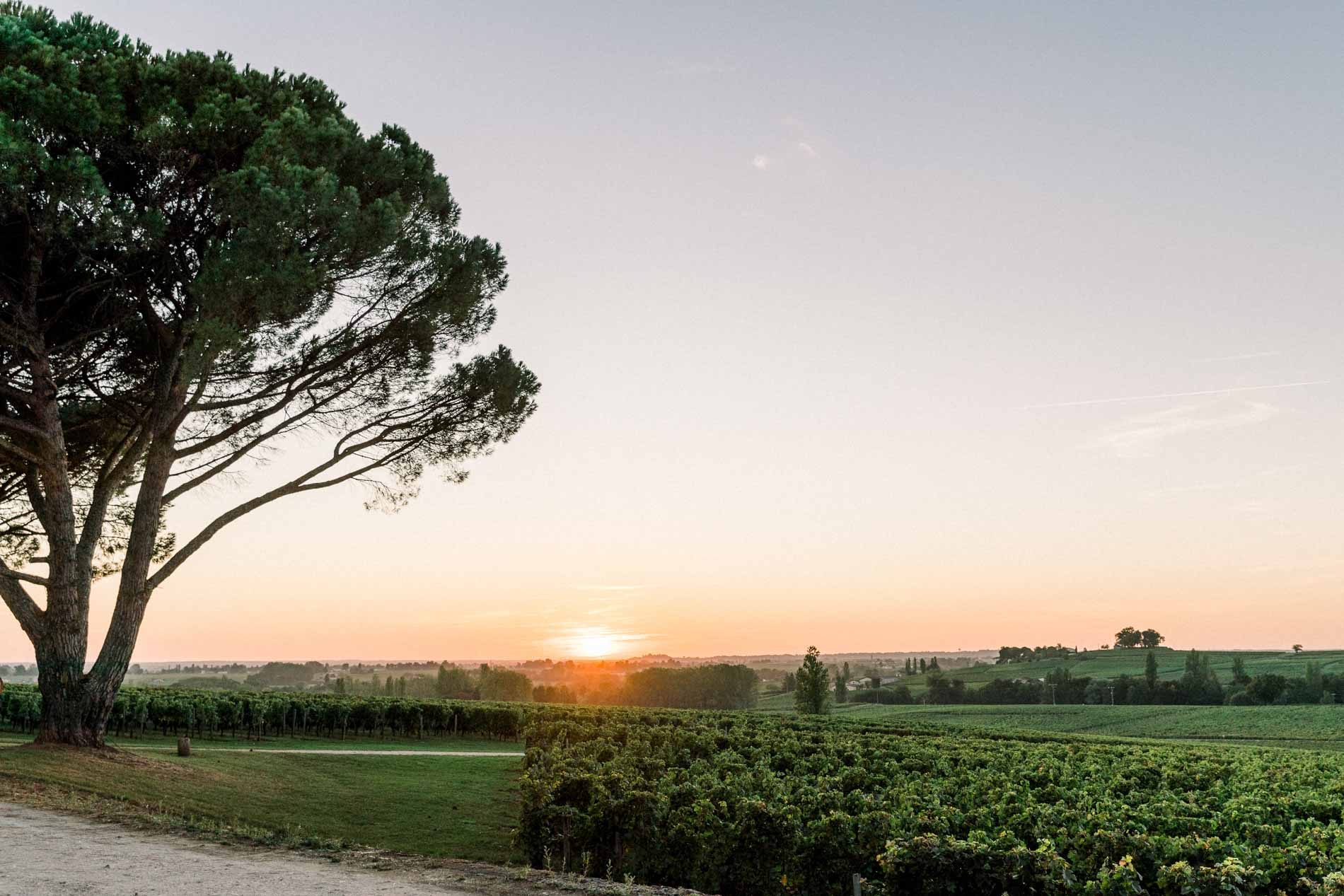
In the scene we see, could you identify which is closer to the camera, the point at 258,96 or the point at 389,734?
the point at 258,96

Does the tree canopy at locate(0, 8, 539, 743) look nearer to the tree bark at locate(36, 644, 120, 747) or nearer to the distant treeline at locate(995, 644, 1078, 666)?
the tree bark at locate(36, 644, 120, 747)

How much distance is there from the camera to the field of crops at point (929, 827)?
731 cm

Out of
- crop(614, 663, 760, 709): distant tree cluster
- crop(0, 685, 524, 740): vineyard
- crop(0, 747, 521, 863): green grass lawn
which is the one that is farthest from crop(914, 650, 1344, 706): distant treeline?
crop(0, 747, 521, 863): green grass lawn

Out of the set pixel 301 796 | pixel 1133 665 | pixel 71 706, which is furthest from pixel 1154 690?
pixel 71 706

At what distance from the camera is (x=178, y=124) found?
15.5 meters

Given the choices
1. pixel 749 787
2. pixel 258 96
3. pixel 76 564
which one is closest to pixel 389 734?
pixel 76 564

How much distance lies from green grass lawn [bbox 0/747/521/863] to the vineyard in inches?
418

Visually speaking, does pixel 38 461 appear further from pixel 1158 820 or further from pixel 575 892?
pixel 1158 820

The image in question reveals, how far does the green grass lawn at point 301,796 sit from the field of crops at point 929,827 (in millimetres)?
1730

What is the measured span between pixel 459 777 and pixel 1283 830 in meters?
17.1

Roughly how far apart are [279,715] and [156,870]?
1132 inches

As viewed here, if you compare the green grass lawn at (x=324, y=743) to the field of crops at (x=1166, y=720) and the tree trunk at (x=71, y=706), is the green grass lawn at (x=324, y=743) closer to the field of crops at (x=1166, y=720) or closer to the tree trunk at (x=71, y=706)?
the tree trunk at (x=71, y=706)

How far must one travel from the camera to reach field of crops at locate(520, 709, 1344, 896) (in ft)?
24.0

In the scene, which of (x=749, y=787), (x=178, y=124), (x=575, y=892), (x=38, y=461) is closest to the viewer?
(x=575, y=892)
